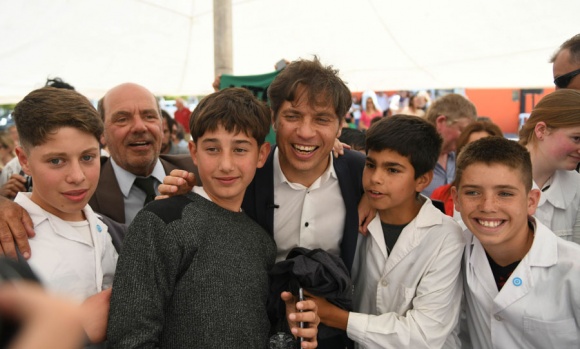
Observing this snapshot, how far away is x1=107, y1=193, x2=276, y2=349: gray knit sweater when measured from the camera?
1389mm

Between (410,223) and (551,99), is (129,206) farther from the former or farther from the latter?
(551,99)

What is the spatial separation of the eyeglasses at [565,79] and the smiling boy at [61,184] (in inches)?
111

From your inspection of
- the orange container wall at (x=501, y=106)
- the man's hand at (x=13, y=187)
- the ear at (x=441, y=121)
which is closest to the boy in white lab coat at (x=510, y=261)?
the ear at (x=441, y=121)

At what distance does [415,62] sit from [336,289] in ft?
16.5

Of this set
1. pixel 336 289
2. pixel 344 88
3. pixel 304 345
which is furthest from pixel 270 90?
pixel 304 345

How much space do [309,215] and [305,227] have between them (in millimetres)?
63

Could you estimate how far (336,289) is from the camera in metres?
1.75

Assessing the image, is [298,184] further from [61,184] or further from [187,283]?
[61,184]

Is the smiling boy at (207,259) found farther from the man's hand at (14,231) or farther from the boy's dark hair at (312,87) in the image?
the man's hand at (14,231)

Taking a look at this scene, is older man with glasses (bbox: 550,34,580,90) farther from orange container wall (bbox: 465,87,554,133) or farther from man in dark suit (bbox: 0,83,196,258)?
orange container wall (bbox: 465,87,554,133)

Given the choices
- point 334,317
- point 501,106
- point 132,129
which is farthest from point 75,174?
point 501,106

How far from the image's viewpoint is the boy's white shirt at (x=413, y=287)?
6.06 feet

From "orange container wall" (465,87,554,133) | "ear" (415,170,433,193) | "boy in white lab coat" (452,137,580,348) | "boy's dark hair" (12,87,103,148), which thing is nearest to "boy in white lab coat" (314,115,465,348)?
"ear" (415,170,433,193)

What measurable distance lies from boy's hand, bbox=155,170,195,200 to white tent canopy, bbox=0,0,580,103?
459 cm
